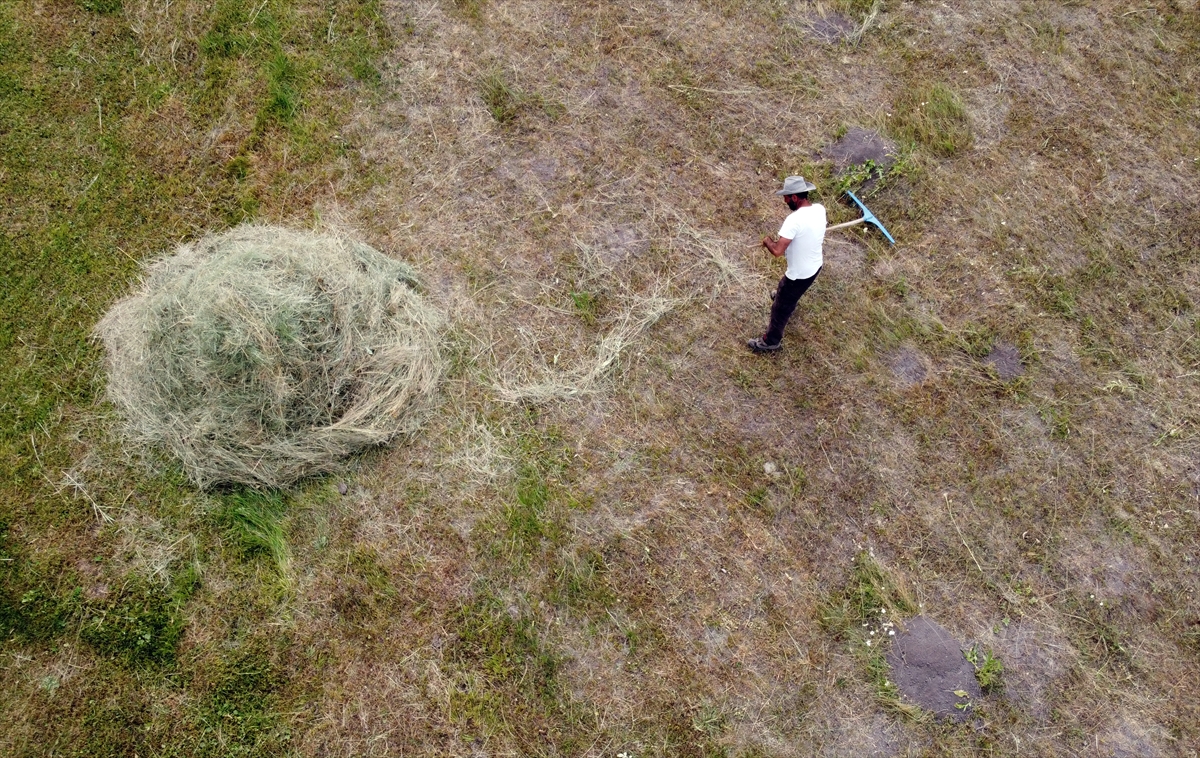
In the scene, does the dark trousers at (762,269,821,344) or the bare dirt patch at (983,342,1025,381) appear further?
the bare dirt patch at (983,342,1025,381)

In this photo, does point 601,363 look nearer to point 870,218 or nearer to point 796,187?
point 796,187

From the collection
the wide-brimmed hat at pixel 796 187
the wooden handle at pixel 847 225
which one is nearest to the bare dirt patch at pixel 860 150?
the wooden handle at pixel 847 225

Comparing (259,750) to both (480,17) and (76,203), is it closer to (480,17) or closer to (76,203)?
(76,203)

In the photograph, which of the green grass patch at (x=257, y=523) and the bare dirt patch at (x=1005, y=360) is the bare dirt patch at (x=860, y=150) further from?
the green grass patch at (x=257, y=523)

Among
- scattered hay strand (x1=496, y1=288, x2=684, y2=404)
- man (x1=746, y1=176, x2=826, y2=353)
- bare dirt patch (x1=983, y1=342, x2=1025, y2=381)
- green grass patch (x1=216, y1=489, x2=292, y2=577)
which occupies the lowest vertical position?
green grass patch (x1=216, y1=489, x2=292, y2=577)

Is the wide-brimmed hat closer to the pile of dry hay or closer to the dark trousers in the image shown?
the dark trousers

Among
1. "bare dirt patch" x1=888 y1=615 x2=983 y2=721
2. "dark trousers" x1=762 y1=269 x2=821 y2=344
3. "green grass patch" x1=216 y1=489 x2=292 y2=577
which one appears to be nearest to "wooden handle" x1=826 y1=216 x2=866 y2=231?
"dark trousers" x1=762 y1=269 x2=821 y2=344

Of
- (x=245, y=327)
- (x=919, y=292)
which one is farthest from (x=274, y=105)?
(x=919, y=292)
